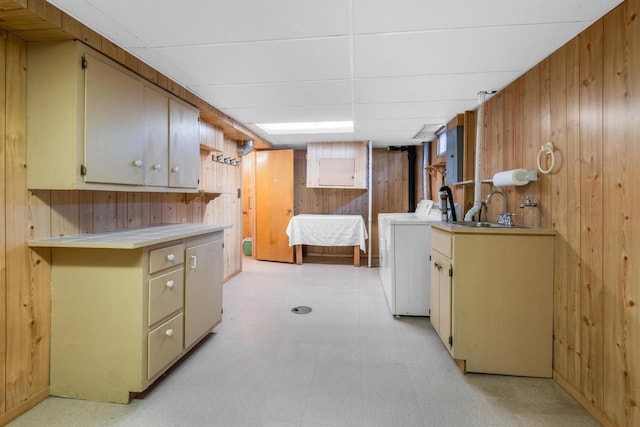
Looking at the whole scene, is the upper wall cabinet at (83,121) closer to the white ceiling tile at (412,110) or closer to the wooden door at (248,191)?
the white ceiling tile at (412,110)

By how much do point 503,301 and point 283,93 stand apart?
8.11 feet

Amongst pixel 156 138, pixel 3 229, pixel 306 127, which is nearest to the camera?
pixel 3 229

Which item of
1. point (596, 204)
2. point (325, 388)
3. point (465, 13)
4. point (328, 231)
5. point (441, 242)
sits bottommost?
point (325, 388)

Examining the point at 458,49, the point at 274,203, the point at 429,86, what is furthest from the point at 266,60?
the point at 274,203

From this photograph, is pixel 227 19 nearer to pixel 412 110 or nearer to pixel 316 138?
pixel 412 110

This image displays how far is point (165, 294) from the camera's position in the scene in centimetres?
192

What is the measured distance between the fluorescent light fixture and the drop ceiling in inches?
40.7

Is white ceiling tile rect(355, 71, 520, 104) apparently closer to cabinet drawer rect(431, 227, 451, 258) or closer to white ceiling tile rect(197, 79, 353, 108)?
white ceiling tile rect(197, 79, 353, 108)


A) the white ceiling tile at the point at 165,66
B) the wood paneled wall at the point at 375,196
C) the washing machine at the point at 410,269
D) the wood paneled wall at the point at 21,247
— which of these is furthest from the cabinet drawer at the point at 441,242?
the wood paneled wall at the point at 375,196

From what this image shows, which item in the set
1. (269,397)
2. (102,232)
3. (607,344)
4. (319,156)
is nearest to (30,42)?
(102,232)

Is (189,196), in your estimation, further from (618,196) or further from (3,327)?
(618,196)

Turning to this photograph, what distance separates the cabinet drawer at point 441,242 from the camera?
2207 millimetres

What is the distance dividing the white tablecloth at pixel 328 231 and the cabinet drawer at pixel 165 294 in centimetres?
326

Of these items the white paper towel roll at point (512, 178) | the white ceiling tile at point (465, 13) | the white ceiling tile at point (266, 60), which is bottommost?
the white paper towel roll at point (512, 178)
